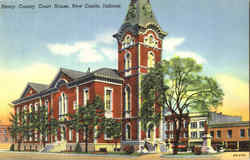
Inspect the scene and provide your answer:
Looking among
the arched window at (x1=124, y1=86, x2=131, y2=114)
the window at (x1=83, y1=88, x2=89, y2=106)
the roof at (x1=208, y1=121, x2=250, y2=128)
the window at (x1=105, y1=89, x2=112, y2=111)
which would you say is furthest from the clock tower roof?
the roof at (x1=208, y1=121, x2=250, y2=128)

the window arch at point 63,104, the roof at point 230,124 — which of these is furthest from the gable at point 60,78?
the roof at point 230,124

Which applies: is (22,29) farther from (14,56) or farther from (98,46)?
(98,46)

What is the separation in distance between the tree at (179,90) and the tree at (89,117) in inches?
199

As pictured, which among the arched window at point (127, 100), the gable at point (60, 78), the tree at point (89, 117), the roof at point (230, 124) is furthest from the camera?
the roof at point (230, 124)

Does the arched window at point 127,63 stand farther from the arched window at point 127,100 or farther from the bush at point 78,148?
the bush at point 78,148

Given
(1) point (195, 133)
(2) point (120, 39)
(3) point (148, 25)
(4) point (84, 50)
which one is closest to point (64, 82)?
(2) point (120, 39)

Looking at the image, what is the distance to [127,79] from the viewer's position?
40188mm

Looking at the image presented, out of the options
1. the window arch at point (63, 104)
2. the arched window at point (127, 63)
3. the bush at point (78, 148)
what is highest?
the arched window at point (127, 63)

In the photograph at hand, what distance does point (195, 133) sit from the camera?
63250 millimetres

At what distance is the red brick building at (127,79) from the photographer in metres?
38.4

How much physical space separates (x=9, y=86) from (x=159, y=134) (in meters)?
19.5

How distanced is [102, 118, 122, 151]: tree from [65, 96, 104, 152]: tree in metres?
0.79

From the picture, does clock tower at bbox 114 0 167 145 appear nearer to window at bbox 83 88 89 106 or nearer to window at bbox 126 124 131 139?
window at bbox 126 124 131 139

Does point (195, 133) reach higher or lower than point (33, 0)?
lower
